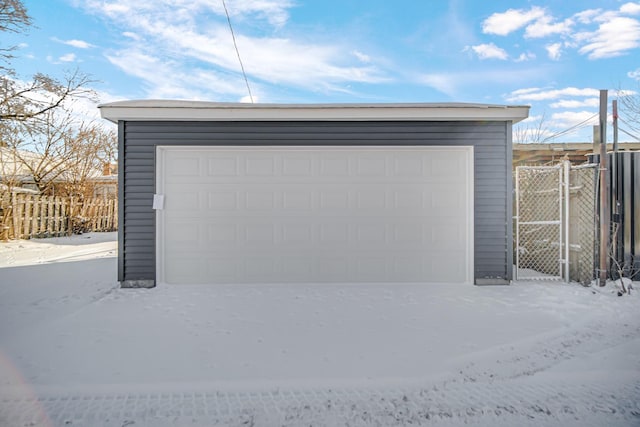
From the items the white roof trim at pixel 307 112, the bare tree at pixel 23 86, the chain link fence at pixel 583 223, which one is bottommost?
the chain link fence at pixel 583 223

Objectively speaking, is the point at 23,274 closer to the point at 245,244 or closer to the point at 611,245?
the point at 245,244

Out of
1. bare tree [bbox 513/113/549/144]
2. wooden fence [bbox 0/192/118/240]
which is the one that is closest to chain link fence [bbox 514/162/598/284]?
bare tree [bbox 513/113/549/144]

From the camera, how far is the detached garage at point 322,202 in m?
5.61

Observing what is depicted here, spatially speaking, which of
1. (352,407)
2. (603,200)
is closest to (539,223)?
(603,200)

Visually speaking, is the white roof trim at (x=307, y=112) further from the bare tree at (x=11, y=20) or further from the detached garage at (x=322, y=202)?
the bare tree at (x=11, y=20)

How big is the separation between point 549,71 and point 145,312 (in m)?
12.7

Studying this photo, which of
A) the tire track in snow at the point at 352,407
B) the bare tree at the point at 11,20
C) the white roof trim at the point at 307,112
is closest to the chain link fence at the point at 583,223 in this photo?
the white roof trim at the point at 307,112

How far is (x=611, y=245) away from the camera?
542 cm

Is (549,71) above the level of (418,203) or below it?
above

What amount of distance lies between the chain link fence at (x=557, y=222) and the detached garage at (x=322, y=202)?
2.61ft

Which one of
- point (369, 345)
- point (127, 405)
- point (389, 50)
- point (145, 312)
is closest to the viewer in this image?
point (127, 405)

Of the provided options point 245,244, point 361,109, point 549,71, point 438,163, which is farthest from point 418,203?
point 549,71

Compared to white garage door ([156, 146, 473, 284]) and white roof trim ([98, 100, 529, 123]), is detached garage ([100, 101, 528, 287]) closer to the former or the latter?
white garage door ([156, 146, 473, 284])

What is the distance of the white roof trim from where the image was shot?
5.35 m
